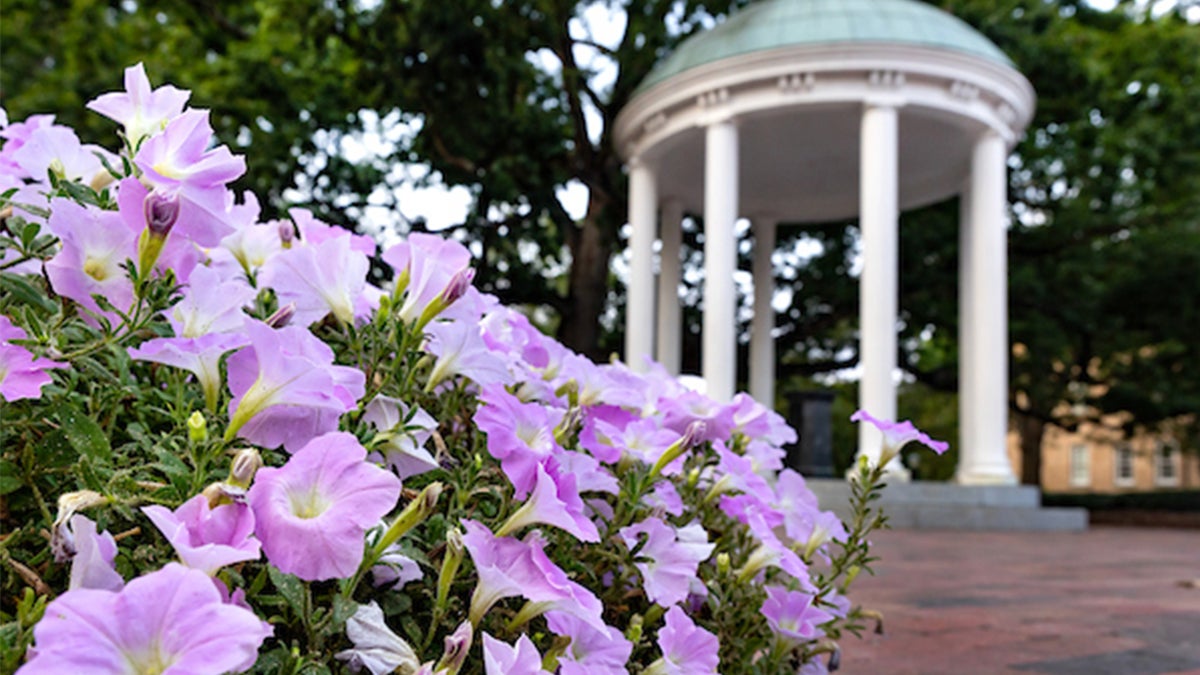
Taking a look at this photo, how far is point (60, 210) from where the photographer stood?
33.0 inches

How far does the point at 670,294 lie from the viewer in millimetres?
12148

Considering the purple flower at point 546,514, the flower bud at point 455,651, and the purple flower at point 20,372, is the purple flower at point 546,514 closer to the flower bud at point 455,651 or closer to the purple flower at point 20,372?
the flower bud at point 455,651

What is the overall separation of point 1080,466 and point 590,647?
4473 cm

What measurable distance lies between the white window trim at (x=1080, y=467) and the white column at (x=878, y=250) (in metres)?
35.3

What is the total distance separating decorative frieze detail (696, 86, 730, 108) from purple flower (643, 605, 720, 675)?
9325 mm

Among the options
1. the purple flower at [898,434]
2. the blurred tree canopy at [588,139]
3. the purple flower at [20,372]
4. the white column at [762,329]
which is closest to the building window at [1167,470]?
the blurred tree canopy at [588,139]

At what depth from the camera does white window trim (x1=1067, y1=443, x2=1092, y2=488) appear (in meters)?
40.1

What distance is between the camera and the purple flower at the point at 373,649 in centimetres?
74

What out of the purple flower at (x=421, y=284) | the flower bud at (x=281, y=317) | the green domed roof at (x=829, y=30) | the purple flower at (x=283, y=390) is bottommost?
the purple flower at (x=283, y=390)

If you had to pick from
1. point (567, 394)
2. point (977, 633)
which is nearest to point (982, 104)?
point (977, 633)

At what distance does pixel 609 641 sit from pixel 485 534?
20cm

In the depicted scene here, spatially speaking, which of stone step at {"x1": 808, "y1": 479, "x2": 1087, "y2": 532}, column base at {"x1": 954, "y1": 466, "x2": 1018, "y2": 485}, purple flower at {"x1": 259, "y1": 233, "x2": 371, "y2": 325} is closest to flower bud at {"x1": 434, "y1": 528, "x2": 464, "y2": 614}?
purple flower at {"x1": 259, "y1": 233, "x2": 371, "y2": 325}

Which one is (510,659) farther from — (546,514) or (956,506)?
(956,506)

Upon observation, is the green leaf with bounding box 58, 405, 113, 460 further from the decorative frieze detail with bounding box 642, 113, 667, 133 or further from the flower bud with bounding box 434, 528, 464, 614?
the decorative frieze detail with bounding box 642, 113, 667, 133
